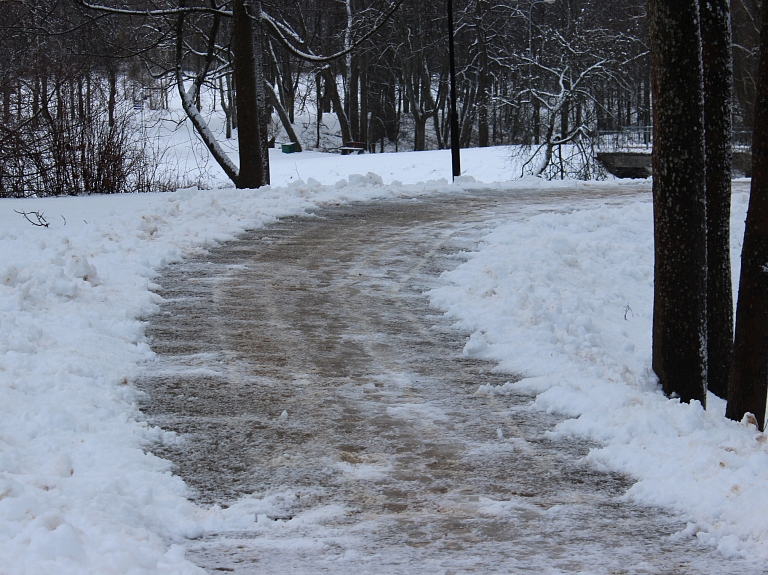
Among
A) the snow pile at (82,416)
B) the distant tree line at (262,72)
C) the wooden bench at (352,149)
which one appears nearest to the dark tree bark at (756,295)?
the snow pile at (82,416)

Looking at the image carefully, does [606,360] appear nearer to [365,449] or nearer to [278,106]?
[365,449]

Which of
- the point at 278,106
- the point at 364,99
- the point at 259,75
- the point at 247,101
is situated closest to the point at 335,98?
the point at 278,106

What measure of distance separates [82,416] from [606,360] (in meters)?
3.73

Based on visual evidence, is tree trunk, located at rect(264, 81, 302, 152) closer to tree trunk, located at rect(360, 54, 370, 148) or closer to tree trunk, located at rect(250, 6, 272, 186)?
tree trunk, located at rect(360, 54, 370, 148)

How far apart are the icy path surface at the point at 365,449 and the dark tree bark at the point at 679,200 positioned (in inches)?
48.6

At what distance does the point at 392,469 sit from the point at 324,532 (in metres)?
0.78

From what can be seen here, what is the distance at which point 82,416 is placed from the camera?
480 centimetres

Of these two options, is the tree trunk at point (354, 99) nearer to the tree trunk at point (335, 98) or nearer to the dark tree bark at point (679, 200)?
the tree trunk at point (335, 98)

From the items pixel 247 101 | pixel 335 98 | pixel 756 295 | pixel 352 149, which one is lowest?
pixel 756 295

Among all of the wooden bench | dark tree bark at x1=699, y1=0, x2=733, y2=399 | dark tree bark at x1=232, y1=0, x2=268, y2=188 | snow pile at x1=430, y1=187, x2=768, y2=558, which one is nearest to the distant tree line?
dark tree bark at x1=232, y1=0, x2=268, y2=188

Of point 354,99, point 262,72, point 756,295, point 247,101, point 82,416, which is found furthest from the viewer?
point 354,99

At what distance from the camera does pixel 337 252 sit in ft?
34.7

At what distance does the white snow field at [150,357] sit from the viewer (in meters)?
3.67

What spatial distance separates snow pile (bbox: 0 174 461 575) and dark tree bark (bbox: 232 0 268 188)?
7126 millimetres
